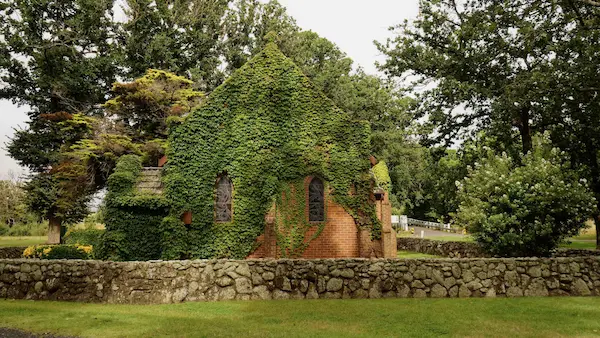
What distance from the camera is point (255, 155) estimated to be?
72.0ft

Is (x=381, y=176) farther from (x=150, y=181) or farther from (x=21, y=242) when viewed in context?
(x=21, y=242)

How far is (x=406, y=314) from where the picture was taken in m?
11.2

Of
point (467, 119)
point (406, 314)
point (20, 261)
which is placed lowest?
point (406, 314)

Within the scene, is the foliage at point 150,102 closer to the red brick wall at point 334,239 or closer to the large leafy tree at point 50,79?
the large leafy tree at point 50,79

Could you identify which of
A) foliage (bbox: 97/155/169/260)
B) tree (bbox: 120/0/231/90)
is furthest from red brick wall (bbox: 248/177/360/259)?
tree (bbox: 120/0/231/90)

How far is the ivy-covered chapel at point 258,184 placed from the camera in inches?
819

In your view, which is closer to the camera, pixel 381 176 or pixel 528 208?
pixel 528 208

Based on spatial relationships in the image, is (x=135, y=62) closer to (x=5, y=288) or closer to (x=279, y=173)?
(x=279, y=173)

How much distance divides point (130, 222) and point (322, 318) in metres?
13.0

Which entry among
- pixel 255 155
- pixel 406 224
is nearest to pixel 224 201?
pixel 255 155

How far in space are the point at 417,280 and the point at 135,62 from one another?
3567 centimetres

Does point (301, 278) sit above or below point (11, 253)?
below

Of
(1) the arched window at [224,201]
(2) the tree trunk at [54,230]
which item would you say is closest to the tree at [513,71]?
(1) the arched window at [224,201]

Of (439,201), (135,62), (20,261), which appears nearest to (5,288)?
(20,261)
